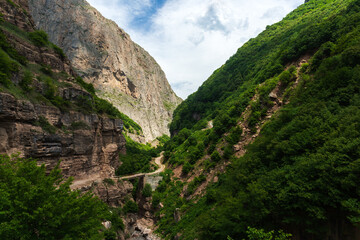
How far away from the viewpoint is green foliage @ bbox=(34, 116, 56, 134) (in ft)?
77.1

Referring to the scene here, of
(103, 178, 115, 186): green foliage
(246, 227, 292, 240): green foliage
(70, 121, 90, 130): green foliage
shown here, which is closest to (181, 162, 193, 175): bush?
(103, 178, 115, 186): green foliage

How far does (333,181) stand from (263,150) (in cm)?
865

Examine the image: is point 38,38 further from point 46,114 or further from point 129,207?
point 129,207

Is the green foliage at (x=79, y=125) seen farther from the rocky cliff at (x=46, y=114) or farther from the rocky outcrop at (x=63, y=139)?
the rocky outcrop at (x=63, y=139)

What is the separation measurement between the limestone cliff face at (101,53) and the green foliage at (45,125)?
7117cm

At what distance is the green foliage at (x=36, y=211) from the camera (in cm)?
923

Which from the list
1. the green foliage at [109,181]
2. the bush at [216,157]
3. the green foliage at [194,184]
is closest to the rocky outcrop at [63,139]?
the green foliage at [109,181]

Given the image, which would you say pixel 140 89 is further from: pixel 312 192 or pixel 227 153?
pixel 312 192

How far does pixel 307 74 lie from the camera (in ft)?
85.1

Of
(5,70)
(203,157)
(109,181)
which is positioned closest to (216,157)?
(203,157)

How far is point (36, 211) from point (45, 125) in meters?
18.6

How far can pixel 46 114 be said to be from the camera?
81.7ft

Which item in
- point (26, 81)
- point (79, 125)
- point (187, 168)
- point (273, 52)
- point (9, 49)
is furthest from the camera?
point (273, 52)

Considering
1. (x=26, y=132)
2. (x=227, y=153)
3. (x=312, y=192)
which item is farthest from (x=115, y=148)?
(x=312, y=192)
